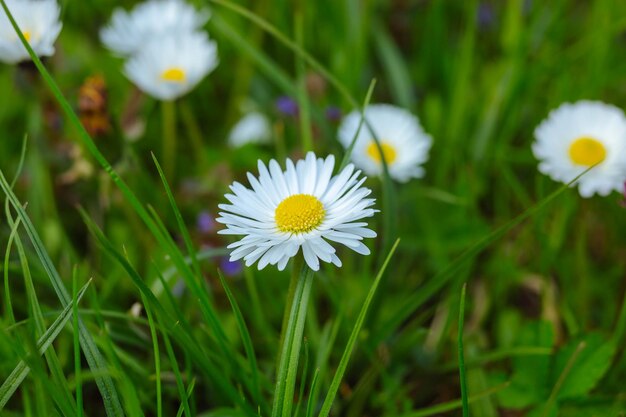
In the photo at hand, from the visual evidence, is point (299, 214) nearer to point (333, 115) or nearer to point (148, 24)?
point (333, 115)

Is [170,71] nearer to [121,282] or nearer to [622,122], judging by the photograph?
[121,282]

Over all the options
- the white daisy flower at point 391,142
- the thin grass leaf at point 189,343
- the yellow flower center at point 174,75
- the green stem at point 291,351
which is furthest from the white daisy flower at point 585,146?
the yellow flower center at point 174,75

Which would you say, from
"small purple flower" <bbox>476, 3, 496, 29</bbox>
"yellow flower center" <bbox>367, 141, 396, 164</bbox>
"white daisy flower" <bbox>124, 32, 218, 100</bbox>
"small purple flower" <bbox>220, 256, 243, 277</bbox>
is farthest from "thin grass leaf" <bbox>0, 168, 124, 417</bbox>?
"small purple flower" <bbox>476, 3, 496, 29</bbox>

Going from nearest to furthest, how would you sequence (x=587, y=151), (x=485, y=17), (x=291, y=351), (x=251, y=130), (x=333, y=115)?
1. (x=291, y=351)
2. (x=587, y=151)
3. (x=333, y=115)
4. (x=251, y=130)
5. (x=485, y=17)

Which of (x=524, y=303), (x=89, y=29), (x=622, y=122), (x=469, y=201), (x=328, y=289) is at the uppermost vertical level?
(x=89, y=29)

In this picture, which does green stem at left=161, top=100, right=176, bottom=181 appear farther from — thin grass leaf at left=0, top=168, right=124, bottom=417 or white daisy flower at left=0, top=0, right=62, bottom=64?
thin grass leaf at left=0, top=168, right=124, bottom=417

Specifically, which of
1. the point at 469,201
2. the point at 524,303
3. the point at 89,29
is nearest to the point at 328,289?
the point at 469,201

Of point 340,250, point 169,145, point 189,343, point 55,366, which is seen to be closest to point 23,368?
point 55,366

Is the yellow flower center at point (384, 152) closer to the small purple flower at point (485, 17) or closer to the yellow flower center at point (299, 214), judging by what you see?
the yellow flower center at point (299, 214)
